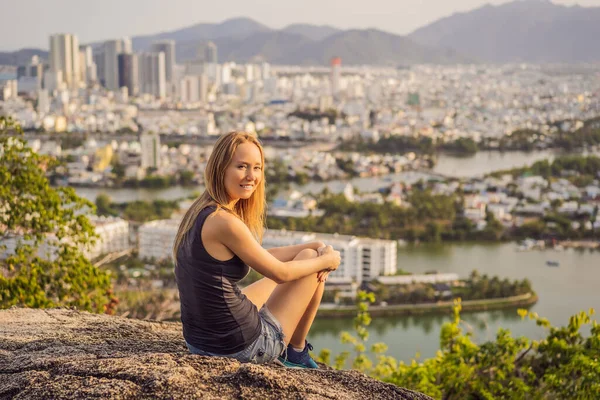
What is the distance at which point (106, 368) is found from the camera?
2.84 feet

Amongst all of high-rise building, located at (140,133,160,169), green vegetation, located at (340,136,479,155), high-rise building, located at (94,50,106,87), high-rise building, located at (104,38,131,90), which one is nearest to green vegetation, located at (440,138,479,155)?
green vegetation, located at (340,136,479,155)

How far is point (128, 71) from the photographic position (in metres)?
26.4

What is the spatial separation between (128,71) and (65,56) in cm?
219

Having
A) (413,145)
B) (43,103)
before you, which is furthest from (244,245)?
(43,103)

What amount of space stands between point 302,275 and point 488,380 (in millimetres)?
694

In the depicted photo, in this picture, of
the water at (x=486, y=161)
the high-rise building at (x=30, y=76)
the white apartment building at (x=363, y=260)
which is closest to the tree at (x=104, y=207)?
the white apartment building at (x=363, y=260)

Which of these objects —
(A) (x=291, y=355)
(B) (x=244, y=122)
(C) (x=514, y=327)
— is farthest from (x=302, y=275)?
(B) (x=244, y=122)

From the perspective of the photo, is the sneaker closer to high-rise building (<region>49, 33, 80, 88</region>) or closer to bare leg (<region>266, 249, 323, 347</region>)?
bare leg (<region>266, 249, 323, 347</region>)

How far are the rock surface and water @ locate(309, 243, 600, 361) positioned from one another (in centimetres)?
275

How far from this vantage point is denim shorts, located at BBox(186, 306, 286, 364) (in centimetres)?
99

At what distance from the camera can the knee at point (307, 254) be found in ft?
3.49

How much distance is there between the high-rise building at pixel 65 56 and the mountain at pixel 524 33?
24.6 metres

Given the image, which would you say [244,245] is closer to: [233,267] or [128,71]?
[233,267]

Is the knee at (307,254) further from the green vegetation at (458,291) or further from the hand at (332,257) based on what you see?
the green vegetation at (458,291)
